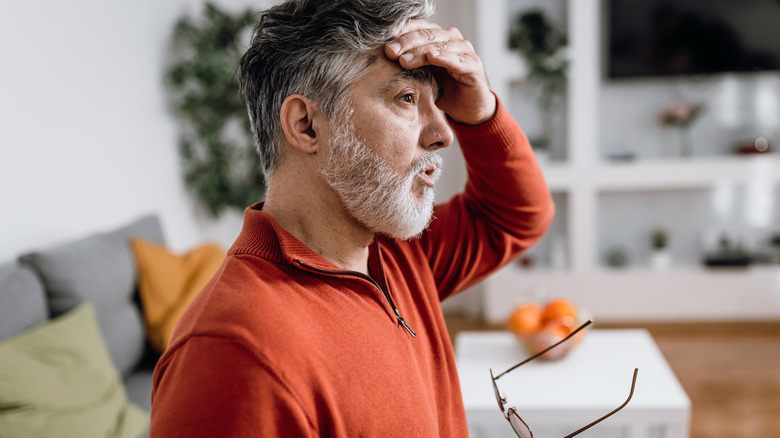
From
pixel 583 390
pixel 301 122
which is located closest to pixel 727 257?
pixel 583 390

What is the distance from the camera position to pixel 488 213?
1037 millimetres

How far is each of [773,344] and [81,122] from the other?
3.49 m

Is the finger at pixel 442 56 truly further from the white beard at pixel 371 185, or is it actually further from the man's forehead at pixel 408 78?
the white beard at pixel 371 185

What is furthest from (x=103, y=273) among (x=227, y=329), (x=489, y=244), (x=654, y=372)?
(x=654, y=372)

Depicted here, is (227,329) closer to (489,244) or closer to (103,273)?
(489,244)

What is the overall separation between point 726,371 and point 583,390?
1.65m

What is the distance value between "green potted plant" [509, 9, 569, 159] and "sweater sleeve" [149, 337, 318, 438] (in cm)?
306

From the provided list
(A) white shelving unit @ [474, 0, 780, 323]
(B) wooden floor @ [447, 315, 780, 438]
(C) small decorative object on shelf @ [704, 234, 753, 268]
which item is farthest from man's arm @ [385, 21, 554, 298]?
(C) small decorative object on shelf @ [704, 234, 753, 268]

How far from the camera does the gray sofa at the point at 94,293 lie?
5.12 ft

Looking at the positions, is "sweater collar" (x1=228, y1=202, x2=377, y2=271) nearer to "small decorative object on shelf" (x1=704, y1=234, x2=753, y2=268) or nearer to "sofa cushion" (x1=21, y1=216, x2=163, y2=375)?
"sofa cushion" (x1=21, y1=216, x2=163, y2=375)

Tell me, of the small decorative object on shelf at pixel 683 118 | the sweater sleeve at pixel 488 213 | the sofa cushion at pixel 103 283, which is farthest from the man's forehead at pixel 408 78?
the small decorative object on shelf at pixel 683 118

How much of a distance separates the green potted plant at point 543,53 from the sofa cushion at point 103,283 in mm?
2319

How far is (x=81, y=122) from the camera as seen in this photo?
2.21m

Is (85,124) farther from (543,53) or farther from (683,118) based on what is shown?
(683,118)
